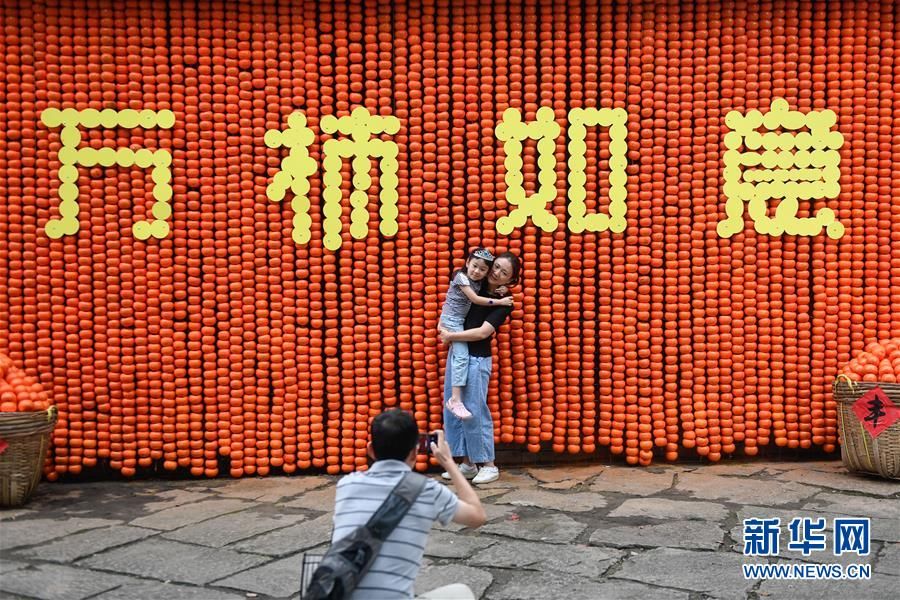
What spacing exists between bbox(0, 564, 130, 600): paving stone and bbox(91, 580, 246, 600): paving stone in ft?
0.25

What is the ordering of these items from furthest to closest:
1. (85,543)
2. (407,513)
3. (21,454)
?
(21,454), (85,543), (407,513)

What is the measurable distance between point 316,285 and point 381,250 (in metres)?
0.52

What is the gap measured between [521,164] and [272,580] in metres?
3.57

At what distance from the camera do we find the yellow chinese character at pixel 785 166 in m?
7.05

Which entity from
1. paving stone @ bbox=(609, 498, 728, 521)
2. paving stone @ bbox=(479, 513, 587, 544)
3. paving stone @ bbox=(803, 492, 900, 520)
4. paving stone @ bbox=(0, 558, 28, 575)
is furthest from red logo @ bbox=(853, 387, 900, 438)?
paving stone @ bbox=(0, 558, 28, 575)

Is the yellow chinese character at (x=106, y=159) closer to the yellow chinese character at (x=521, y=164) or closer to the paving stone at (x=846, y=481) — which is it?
the yellow chinese character at (x=521, y=164)

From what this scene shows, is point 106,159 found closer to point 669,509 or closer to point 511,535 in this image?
point 511,535

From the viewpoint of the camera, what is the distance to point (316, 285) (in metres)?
6.91

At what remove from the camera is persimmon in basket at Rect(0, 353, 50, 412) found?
6.04m

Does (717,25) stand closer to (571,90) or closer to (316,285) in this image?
(571,90)

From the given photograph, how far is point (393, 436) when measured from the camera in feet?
10.6

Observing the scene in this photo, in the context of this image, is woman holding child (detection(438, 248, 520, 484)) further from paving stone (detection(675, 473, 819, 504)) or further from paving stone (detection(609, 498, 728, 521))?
paving stone (detection(675, 473, 819, 504))

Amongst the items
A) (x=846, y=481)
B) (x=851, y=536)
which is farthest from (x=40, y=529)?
(x=846, y=481)

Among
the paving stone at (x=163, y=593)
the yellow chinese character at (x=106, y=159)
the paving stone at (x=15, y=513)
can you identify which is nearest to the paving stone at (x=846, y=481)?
the paving stone at (x=163, y=593)
